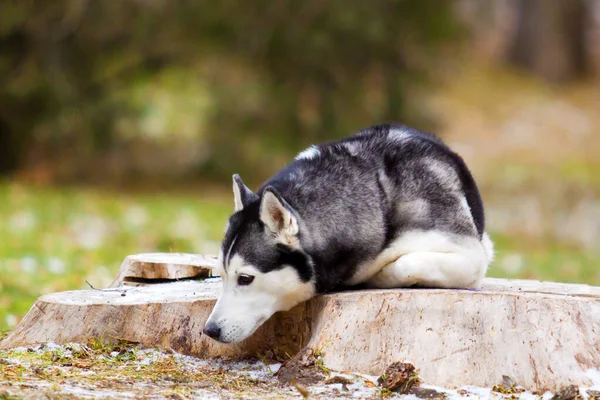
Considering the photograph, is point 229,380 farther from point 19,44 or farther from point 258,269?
point 19,44

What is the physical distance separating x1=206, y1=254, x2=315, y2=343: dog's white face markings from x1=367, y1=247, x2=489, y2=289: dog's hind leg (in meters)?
0.65

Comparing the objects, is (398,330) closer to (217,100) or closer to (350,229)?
(350,229)

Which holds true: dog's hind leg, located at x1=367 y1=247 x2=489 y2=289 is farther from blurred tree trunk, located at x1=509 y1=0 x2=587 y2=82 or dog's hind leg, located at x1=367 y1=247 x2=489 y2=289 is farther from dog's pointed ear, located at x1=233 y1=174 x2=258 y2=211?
blurred tree trunk, located at x1=509 y1=0 x2=587 y2=82

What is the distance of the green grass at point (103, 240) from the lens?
373 inches

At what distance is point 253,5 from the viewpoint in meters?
17.3

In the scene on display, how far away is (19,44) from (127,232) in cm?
586

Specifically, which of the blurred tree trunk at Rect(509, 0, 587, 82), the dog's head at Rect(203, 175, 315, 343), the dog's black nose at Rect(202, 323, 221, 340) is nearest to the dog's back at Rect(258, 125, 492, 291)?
the dog's head at Rect(203, 175, 315, 343)

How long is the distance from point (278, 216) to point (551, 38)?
24721mm

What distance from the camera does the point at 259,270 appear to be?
4965mm

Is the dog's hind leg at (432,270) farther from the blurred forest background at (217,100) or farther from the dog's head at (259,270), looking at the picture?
the blurred forest background at (217,100)

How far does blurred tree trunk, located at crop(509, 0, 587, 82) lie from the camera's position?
27469 mm

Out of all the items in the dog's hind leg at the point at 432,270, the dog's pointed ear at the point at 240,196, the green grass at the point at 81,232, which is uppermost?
the green grass at the point at 81,232

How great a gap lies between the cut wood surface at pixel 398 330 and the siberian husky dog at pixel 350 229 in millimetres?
289

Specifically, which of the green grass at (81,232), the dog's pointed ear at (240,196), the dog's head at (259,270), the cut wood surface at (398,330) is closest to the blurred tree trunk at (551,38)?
the green grass at (81,232)
